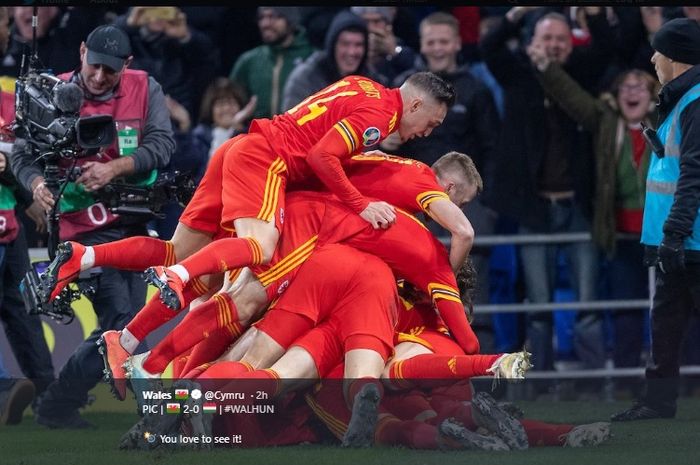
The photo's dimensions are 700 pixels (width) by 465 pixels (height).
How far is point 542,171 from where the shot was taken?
10109 millimetres

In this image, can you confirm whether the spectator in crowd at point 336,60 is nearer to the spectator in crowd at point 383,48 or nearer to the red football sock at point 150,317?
the spectator in crowd at point 383,48

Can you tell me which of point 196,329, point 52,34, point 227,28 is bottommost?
point 196,329

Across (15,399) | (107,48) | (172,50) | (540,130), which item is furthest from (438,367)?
(172,50)

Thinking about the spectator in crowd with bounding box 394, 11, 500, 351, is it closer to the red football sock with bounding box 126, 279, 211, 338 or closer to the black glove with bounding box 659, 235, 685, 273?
the black glove with bounding box 659, 235, 685, 273

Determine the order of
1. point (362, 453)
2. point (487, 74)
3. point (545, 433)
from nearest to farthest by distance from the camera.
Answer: point (362, 453)
point (545, 433)
point (487, 74)

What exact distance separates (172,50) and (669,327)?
4606 mm

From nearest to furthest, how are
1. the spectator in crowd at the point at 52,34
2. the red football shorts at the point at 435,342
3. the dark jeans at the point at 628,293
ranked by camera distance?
Result: the red football shorts at the point at 435,342, the dark jeans at the point at 628,293, the spectator in crowd at the point at 52,34

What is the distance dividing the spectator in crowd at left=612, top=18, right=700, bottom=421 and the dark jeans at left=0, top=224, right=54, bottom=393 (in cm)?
339

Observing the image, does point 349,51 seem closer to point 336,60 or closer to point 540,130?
point 336,60

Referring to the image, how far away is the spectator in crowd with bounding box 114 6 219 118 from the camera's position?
1077cm

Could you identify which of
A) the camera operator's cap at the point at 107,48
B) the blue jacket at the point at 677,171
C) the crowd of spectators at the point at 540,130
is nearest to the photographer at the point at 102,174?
the camera operator's cap at the point at 107,48

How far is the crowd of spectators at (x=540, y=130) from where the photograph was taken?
32.7 ft

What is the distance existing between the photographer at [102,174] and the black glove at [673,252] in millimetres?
2904

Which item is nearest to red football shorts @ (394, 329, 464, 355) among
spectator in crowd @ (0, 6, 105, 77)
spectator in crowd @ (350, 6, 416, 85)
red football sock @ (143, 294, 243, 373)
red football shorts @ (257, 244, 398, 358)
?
red football shorts @ (257, 244, 398, 358)
